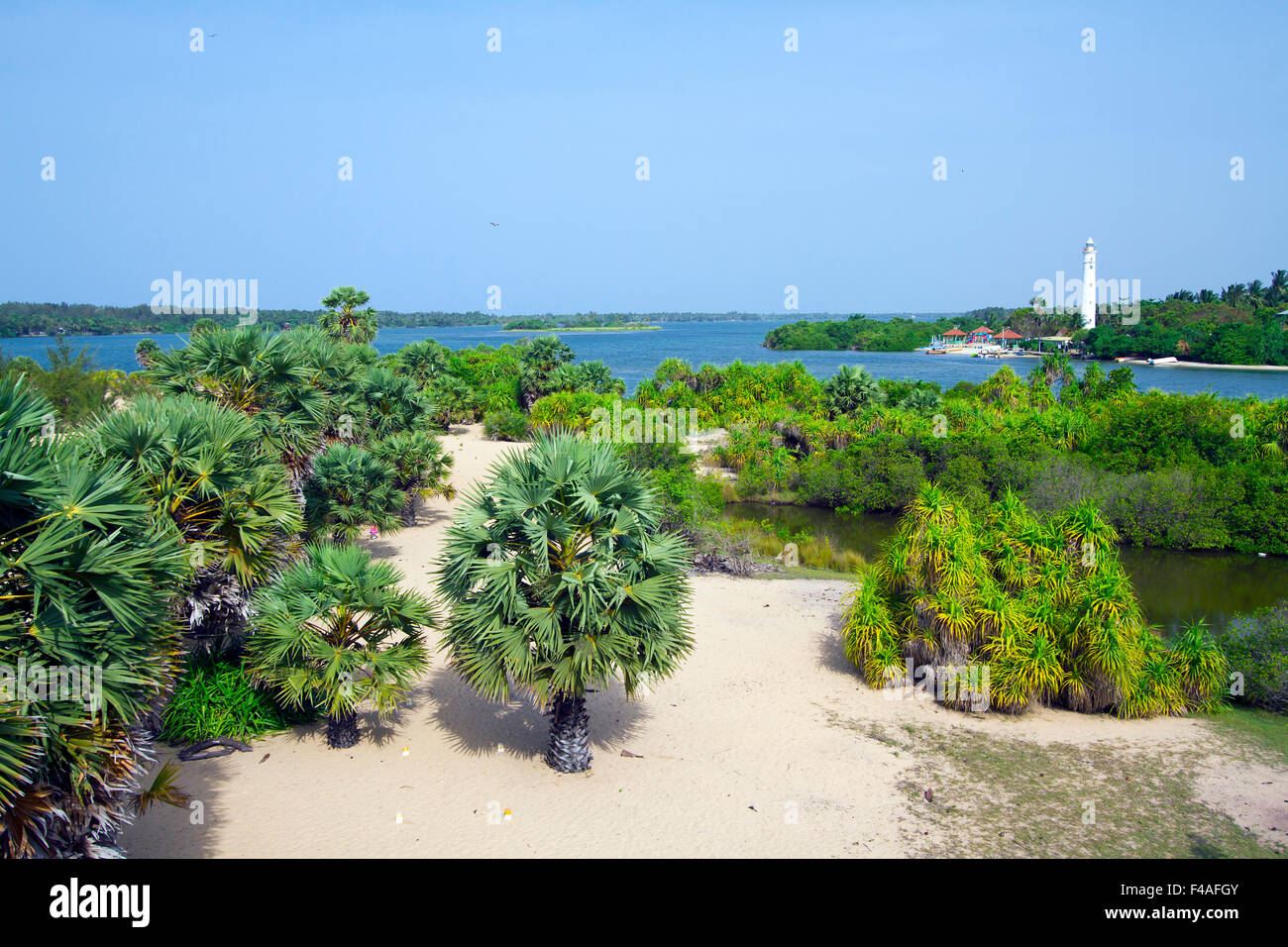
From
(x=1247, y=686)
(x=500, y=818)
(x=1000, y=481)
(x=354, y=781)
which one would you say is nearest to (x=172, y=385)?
(x=354, y=781)

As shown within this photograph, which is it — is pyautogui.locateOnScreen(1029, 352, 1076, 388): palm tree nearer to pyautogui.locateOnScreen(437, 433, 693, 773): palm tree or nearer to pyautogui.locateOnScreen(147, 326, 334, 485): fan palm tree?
pyautogui.locateOnScreen(147, 326, 334, 485): fan palm tree

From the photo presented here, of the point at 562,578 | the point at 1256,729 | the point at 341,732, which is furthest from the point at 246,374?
the point at 1256,729

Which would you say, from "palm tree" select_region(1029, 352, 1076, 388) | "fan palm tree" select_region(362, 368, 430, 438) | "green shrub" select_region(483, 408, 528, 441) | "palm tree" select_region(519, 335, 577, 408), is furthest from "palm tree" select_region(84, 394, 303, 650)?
"palm tree" select_region(1029, 352, 1076, 388)

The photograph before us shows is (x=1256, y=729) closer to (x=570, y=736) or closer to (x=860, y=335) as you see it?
(x=570, y=736)

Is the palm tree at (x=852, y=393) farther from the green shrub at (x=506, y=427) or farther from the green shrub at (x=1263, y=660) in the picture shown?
the green shrub at (x=1263, y=660)

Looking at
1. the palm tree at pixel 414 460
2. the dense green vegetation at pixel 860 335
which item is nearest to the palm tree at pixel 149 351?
the palm tree at pixel 414 460

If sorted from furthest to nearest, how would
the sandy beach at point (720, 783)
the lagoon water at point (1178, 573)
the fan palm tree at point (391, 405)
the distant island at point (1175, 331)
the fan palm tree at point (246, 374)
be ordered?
the distant island at point (1175, 331) → the fan palm tree at point (391, 405) → the lagoon water at point (1178, 573) → the fan palm tree at point (246, 374) → the sandy beach at point (720, 783)
